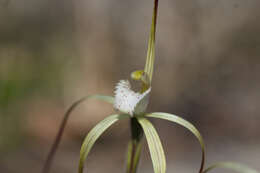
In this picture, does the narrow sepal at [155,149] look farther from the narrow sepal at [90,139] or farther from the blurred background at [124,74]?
the blurred background at [124,74]

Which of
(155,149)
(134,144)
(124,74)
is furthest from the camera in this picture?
(124,74)

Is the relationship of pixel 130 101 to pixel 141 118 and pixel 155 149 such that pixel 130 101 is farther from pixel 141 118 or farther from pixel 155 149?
pixel 155 149

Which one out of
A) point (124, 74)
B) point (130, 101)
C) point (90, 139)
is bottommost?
point (124, 74)

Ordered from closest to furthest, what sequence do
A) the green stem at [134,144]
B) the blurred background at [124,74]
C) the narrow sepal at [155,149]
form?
1. the narrow sepal at [155,149]
2. the green stem at [134,144]
3. the blurred background at [124,74]

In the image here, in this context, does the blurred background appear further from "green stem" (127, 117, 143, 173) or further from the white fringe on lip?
the white fringe on lip

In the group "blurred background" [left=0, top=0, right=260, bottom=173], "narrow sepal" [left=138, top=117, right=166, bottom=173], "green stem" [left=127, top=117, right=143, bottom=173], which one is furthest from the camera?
"blurred background" [left=0, top=0, right=260, bottom=173]

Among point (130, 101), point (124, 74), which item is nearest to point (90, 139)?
point (130, 101)

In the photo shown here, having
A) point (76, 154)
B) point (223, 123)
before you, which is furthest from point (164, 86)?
point (76, 154)

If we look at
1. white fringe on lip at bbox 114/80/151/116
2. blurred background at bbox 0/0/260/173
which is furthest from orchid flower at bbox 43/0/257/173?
blurred background at bbox 0/0/260/173

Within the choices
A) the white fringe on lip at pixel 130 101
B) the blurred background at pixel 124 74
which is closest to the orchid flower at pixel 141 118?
the white fringe on lip at pixel 130 101
